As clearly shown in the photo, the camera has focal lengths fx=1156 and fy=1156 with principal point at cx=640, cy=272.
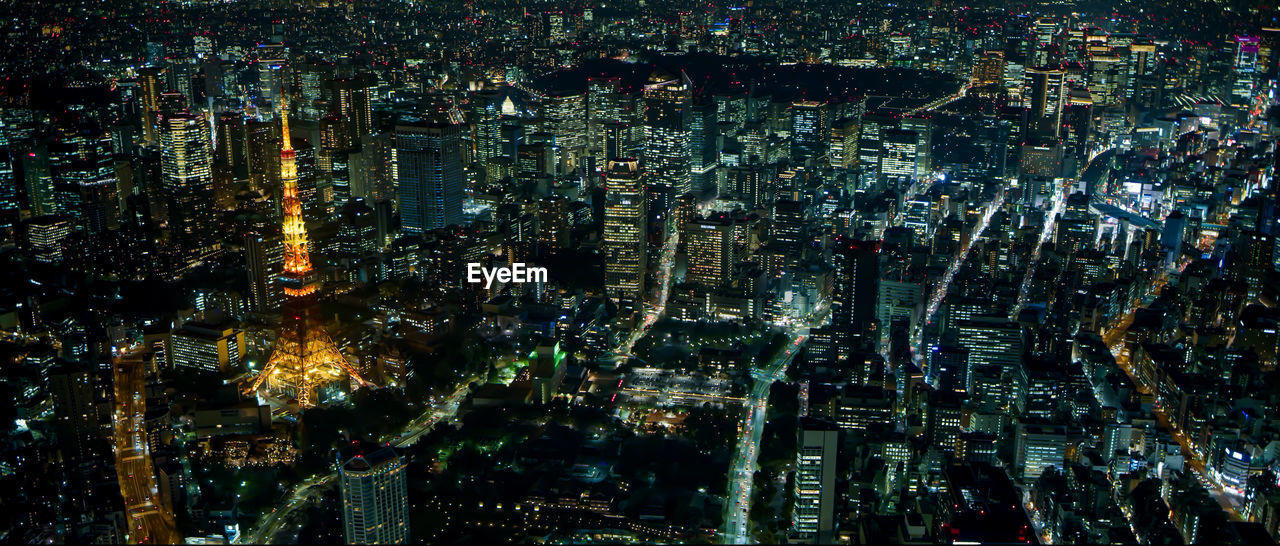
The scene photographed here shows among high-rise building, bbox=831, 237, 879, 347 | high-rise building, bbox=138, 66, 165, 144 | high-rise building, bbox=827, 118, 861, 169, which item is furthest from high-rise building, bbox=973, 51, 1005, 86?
high-rise building, bbox=138, 66, 165, 144

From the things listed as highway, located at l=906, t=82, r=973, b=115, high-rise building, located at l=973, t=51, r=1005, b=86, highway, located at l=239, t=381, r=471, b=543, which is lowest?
highway, located at l=239, t=381, r=471, b=543

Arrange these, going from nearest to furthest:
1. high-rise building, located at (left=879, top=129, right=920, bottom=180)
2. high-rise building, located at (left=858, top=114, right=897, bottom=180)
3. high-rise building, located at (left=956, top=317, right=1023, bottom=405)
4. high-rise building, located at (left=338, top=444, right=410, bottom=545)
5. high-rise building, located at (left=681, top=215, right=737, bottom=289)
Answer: high-rise building, located at (left=338, top=444, right=410, bottom=545), high-rise building, located at (left=956, top=317, right=1023, bottom=405), high-rise building, located at (left=681, top=215, right=737, bottom=289), high-rise building, located at (left=879, top=129, right=920, bottom=180), high-rise building, located at (left=858, top=114, right=897, bottom=180)

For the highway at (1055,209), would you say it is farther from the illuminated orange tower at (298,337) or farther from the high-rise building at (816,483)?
the illuminated orange tower at (298,337)

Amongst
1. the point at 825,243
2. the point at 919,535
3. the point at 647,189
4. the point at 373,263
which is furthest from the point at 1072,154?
the point at 919,535

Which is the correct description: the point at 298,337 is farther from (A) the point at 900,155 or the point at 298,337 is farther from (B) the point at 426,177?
(A) the point at 900,155

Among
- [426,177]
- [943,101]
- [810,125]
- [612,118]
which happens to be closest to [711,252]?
[426,177]

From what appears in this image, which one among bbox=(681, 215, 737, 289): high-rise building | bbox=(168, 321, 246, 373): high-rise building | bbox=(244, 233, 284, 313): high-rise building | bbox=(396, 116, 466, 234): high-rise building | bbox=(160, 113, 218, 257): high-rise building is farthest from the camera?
bbox=(396, 116, 466, 234): high-rise building

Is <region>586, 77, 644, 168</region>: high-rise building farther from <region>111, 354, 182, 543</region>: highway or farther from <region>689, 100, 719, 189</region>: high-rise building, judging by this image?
<region>111, 354, 182, 543</region>: highway
